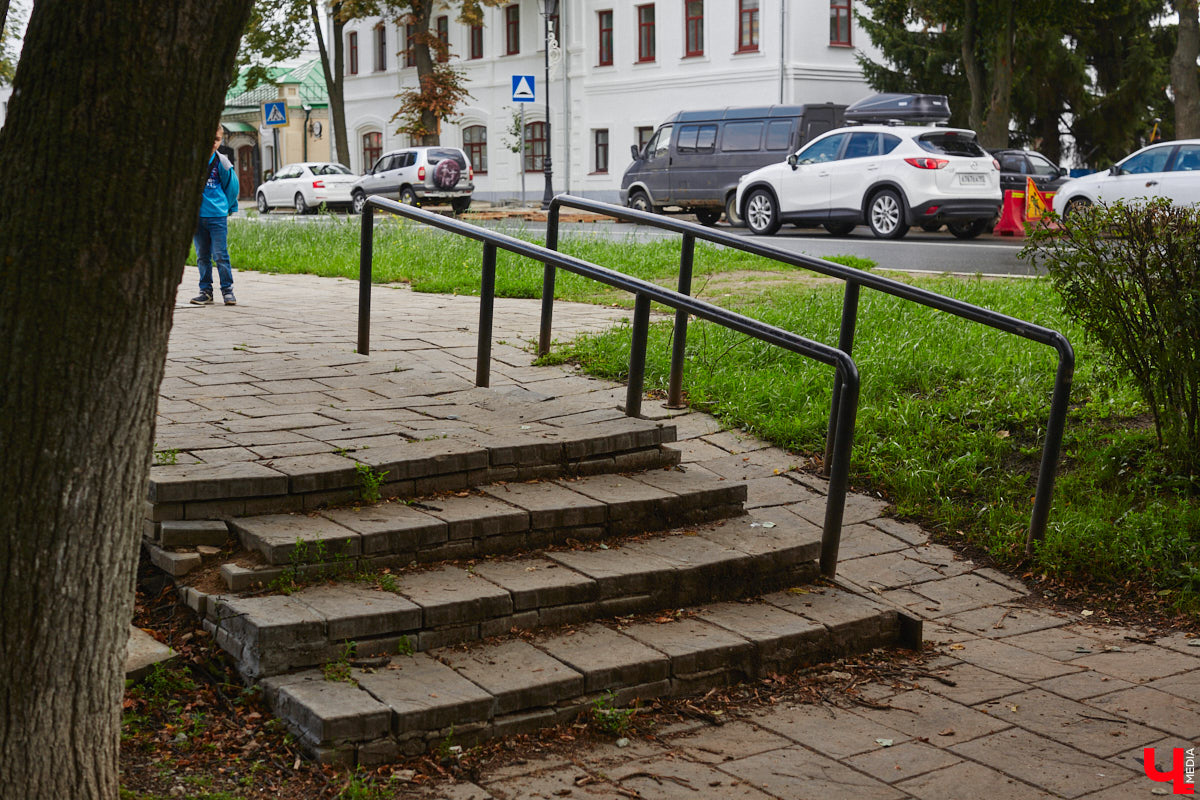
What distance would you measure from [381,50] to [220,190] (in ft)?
133

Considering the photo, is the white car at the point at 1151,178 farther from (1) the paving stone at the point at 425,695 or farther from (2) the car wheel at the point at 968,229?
(1) the paving stone at the point at 425,695

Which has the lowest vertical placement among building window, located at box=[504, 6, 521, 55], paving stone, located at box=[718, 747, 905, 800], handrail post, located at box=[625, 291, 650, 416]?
paving stone, located at box=[718, 747, 905, 800]

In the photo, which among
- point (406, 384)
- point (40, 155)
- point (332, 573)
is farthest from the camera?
point (406, 384)

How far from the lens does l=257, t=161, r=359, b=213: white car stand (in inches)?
1438

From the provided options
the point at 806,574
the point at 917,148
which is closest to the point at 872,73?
the point at 917,148

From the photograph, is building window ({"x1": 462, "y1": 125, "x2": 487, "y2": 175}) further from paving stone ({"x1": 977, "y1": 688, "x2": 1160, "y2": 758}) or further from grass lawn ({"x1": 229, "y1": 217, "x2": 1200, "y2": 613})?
paving stone ({"x1": 977, "y1": 688, "x2": 1160, "y2": 758})

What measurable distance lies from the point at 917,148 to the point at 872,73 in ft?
55.6

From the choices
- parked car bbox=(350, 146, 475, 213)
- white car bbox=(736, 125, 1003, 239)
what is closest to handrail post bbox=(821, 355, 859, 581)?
white car bbox=(736, 125, 1003, 239)

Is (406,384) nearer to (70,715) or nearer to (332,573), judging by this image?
(332,573)

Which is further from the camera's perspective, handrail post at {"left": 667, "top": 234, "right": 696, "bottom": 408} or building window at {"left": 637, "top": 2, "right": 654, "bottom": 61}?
building window at {"left": 637, "top": 2, "right": 654, "bottom": 61}

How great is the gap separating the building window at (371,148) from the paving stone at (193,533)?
1829 inches

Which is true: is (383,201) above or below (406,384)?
above

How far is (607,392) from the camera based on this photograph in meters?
6.99

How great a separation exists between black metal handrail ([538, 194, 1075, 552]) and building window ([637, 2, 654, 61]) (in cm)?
3316
